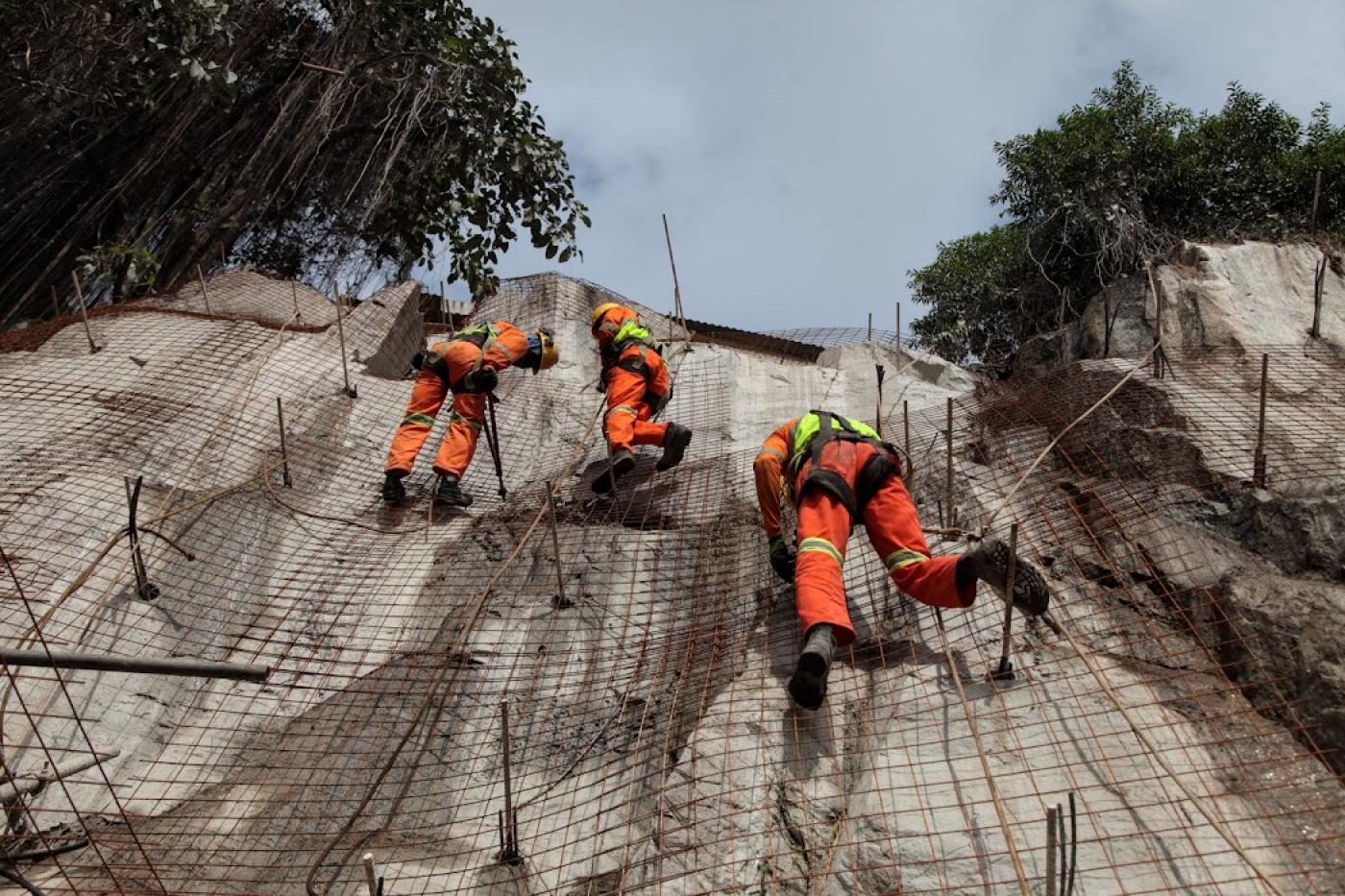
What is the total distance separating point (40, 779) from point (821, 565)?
2842 mm

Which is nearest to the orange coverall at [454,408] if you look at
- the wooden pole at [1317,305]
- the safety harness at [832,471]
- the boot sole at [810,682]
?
the safety harness at [832,471]

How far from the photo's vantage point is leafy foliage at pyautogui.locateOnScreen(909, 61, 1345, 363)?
866 cm

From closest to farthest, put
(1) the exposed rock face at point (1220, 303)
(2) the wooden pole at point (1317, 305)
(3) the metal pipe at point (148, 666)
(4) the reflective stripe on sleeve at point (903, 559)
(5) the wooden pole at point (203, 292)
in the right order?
1. (3) the metal pipe at point (148, 666)
2. (4) the reflective stripe on sleeve at point (903, 559)
3. (2) the wooden pole at point (1317, 305)
4. (1) the exposed rock face at point (1220, 303)
5. (5) the wooden pole at point (203, 292)

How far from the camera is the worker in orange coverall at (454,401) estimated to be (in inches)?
252

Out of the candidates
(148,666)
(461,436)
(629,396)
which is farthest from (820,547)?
(461,436)

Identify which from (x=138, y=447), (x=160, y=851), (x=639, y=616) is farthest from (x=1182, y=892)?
(x=138, y=447)

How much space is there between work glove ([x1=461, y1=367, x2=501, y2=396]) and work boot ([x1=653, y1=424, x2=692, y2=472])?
1.10 meters

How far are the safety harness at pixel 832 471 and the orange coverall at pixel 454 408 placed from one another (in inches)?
88.1

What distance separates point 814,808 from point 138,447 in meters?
4.07

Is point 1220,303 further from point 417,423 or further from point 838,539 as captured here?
point 417,423

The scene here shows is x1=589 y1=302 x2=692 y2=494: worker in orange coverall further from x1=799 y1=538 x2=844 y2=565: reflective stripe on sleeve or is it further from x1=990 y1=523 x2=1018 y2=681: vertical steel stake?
x1=990 y1=523 x2=1018 y2=681: vertical steel stake

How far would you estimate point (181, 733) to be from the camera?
4660mm

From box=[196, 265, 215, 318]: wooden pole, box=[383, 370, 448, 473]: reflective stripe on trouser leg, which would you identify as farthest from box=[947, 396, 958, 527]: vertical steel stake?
box=[196, 265, 215, 318]: wooden pole

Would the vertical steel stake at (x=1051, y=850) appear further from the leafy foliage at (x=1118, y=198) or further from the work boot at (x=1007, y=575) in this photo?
the leafy foliage at (x=1118, y=198)
